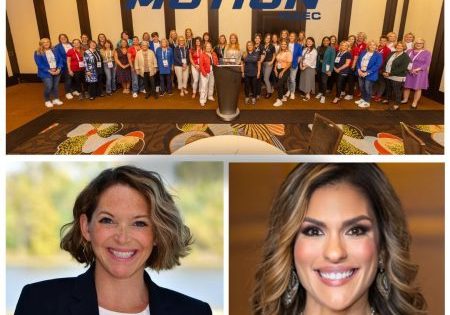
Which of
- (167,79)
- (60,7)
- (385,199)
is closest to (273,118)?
(167,79)

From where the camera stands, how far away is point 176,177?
77 cm

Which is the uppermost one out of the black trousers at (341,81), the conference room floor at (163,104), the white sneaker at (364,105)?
the black trousers at (341,81)

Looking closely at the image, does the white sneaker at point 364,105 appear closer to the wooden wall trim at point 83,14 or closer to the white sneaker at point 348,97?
the white sneaker at point 348,97

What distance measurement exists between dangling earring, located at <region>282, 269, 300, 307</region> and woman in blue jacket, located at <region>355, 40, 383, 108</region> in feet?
15.9

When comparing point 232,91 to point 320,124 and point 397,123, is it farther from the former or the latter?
point 320,124

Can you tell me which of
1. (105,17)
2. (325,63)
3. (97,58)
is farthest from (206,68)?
(105,17)

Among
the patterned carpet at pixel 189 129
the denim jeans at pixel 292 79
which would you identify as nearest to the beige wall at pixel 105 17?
the patterned carpet at pixel 189 129

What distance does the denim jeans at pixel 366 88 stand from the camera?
5258 millimetres

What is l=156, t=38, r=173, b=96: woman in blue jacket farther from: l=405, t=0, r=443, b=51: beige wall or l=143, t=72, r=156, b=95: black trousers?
l=405, t=0, r=443, b=51: beige wall

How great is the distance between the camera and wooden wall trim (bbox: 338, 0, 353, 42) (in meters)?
6.65

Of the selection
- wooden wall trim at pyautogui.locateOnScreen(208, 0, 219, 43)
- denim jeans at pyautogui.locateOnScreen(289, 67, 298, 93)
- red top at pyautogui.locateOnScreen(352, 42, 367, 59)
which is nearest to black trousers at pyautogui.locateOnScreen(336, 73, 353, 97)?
red top at pyautogui.locateOnScreen(352, 42, 367, 59)

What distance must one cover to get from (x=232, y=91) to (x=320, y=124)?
256 centimetres

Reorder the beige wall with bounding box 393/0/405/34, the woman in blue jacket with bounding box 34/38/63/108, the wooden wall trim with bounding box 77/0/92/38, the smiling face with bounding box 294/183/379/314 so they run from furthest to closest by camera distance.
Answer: the wooden wall trim with bounding box 77/0/92/38, the beige wall with bounding box 393/0/405/34, the woman in blue jacket with bounding box 34/38/63/108, the smiling face with bounding box 294/183/379/314

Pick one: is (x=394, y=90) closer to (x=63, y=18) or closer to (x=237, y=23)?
(x=237, y=23)
